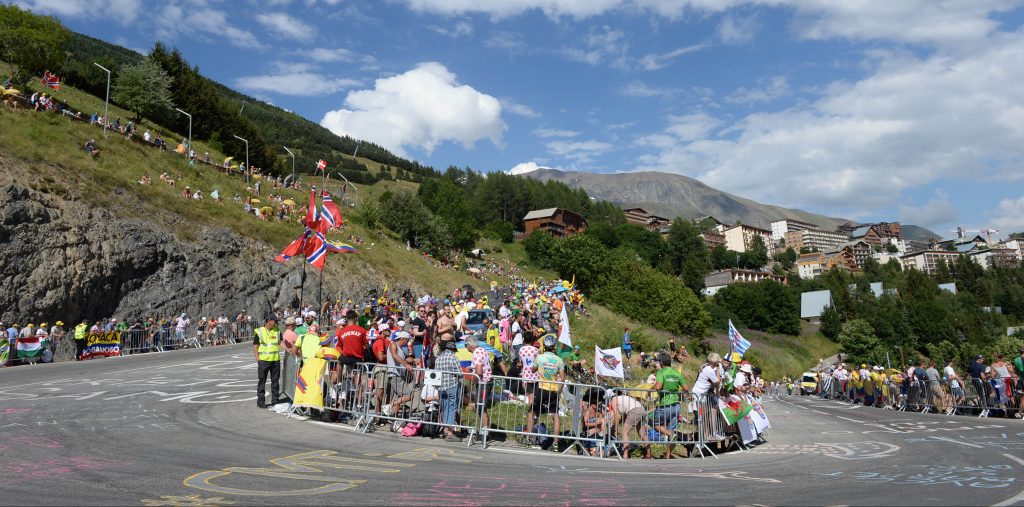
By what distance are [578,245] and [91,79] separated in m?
62.0

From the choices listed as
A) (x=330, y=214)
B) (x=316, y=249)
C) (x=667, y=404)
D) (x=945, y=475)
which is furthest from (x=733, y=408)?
(x=330, y=214)

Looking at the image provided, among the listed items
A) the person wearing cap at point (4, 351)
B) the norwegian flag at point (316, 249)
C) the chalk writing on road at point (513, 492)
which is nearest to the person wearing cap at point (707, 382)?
the chalk writing on road at point (513, 492)

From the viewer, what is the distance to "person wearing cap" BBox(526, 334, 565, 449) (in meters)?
9.66

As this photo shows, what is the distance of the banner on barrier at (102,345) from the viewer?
978 inches

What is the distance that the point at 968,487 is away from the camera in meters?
6.93

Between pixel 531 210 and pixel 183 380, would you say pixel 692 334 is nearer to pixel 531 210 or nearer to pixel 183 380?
pixel 183 380

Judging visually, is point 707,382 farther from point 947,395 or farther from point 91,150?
point 91,150

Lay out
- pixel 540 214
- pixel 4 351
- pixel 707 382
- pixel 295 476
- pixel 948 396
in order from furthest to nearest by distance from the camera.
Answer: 1. pixel 540 214
2. pixel 4 351
3. pixel 948 396
4. pixel 707 382
5. pixel 295 476

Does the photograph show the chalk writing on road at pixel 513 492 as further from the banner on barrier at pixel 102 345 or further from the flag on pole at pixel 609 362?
the banner on barrier at pixel 102 345

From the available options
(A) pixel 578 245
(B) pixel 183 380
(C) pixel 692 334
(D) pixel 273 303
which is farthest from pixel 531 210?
(B) pixel 183 380

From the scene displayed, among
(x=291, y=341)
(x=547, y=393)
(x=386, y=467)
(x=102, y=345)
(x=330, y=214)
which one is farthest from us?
(x=102, y=345)

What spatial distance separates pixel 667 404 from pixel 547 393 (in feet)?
6.91

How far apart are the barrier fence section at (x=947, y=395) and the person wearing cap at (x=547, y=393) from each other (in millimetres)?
14025

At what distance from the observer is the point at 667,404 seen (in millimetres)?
10156
